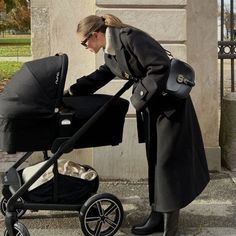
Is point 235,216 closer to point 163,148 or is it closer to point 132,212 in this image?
point 132,212

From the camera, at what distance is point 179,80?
12.7ft

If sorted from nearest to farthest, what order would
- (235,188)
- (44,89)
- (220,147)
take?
1. (44,89)
2. (235,188)
3. (220,147)

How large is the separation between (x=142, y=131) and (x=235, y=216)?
1225 millimetres

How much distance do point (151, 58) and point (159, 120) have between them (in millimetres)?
498

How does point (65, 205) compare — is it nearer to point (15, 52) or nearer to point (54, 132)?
point (54, 132)

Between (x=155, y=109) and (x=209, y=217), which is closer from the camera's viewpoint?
(x=155, y=109)

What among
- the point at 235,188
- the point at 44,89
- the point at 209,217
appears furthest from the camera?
the point at 235,188

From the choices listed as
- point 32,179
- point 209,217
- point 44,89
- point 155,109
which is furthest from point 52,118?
point 209,217

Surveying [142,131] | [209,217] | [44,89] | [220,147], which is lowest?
[209,217]

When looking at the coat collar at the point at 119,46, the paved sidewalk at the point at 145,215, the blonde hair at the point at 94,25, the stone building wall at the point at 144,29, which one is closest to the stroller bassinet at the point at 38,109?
the blonde hair at the point at 94,25

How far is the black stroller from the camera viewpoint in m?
3.83

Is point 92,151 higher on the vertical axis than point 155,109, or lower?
lower

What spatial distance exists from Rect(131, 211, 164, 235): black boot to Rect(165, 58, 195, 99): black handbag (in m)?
1.07

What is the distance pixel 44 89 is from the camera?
12.6ft
